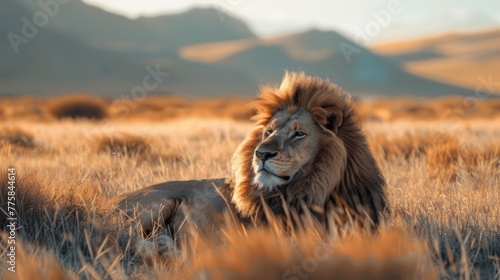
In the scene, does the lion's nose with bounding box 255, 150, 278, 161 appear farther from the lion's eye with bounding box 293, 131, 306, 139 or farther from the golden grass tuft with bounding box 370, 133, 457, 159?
the golden grass tuft with bounding box 370, 133, 457, 159

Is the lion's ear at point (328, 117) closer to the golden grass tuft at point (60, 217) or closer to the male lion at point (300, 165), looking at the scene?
the male lion at point (300, 165)

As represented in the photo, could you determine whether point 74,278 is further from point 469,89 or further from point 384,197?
point 469,89

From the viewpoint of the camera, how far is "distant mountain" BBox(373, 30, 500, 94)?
354 feet

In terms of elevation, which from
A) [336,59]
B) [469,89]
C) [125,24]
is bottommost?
[469,89]

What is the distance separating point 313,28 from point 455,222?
12750 centimetres

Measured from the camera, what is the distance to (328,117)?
475 centimetres

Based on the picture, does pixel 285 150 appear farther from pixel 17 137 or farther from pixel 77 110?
pixel 77 110

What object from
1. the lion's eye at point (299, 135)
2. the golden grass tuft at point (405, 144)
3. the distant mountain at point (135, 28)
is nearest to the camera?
the lion's eye at point (299, 135)

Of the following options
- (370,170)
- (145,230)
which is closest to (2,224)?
(145,230)

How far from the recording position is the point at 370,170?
4.75 m

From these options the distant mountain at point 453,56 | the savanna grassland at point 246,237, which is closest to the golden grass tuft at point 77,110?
the savanna grassland at point 246,237

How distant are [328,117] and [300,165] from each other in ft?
1.45

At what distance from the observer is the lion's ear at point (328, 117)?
468cm

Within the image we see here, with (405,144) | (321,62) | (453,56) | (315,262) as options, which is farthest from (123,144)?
(453,56)
